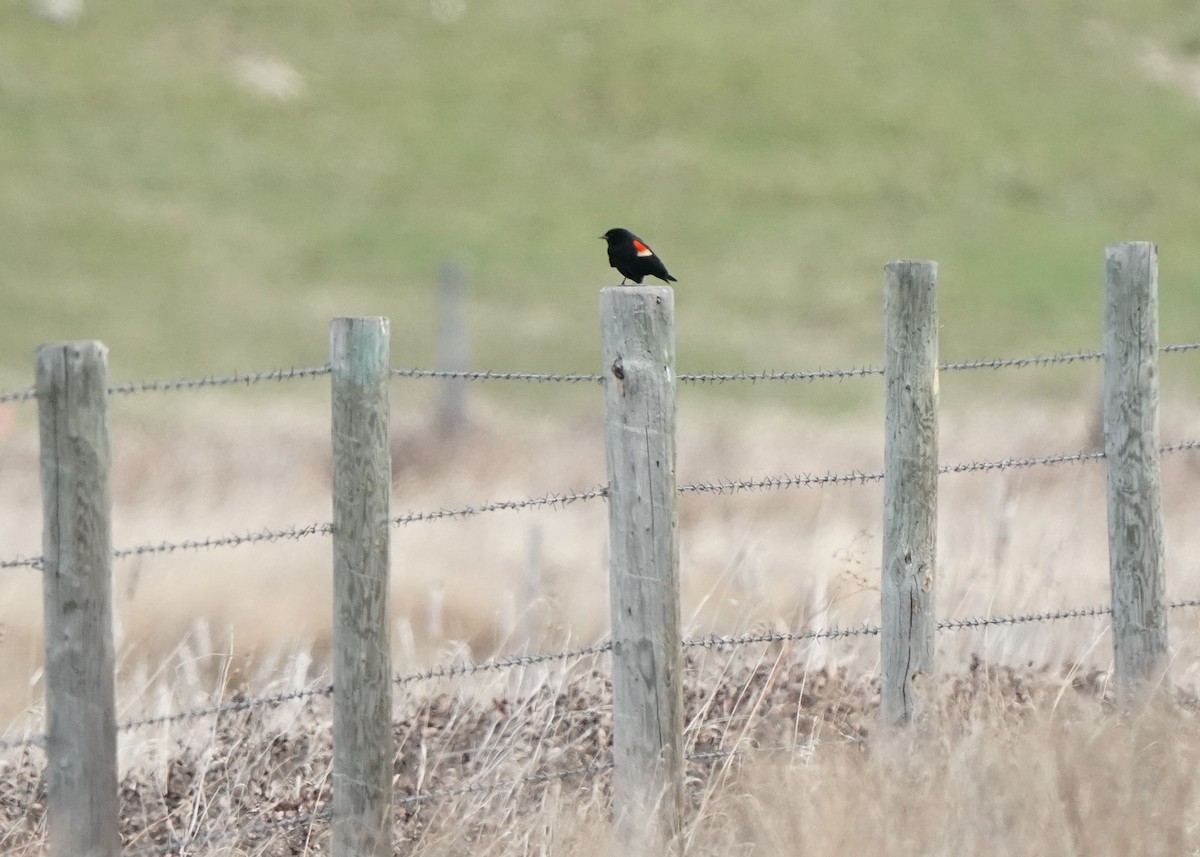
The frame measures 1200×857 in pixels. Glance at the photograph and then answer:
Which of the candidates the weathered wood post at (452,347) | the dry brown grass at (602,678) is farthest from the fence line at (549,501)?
the weathered wood post at (452,347)

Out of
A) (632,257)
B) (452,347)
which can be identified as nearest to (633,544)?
(632,257)

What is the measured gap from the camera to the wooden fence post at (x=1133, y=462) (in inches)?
230

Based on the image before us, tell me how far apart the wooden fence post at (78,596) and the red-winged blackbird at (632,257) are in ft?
8.92

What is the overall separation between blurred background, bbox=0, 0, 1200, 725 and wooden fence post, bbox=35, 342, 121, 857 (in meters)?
6.36

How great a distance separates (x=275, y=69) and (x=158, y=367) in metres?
16.9

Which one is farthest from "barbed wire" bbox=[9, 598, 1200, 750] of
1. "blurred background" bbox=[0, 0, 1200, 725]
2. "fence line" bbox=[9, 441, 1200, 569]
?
"blurred background" bbox=[0, 0, 1200, 725]

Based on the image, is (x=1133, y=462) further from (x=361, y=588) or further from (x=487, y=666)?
(x=361, y=588)

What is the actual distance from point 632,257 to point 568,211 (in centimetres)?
3345

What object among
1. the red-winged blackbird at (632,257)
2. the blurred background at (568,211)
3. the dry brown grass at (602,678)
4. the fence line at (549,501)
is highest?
the blurred background at (568,211)

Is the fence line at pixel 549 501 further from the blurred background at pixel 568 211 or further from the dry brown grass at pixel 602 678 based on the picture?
the blurred background at pixel 568 211

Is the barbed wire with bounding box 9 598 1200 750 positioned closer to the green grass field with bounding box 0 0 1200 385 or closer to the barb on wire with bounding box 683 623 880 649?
the barb on wire with bounding box 683 623 880 649

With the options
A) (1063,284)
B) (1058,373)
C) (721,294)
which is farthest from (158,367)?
(1063,284)

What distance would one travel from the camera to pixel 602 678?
596cm

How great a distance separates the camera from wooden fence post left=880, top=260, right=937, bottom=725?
17.5ft
